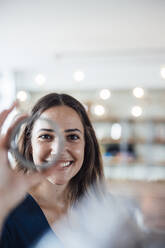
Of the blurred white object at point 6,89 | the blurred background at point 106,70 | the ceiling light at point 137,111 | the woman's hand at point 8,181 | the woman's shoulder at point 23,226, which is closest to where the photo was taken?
the woman's hand at point 8,181

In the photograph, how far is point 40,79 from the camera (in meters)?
4.60

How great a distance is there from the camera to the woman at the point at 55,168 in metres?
0.83

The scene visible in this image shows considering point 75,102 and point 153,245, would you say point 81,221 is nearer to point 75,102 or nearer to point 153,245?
point 75,102

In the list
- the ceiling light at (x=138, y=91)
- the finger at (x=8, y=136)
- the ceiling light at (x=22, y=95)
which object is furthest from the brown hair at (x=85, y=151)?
the ceiling light at (x=22, y=95)

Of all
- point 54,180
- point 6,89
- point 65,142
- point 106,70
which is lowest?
point 54,180

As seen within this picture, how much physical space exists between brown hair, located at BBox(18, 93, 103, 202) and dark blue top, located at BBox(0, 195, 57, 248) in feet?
0.62

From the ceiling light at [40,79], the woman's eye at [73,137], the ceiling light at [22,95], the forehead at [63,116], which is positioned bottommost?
the woman's eye at [73,137]

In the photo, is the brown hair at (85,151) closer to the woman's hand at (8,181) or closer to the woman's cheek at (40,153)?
the woman's cheek at (40,153)

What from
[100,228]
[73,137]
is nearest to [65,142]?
[73,137]

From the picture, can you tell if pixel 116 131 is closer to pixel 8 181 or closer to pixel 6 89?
pixel 6 89

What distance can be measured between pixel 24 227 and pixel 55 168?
21 centimetres

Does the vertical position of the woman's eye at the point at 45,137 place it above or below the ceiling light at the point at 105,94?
below

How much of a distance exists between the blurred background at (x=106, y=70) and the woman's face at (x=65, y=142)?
1.90 m

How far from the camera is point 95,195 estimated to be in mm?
1192
